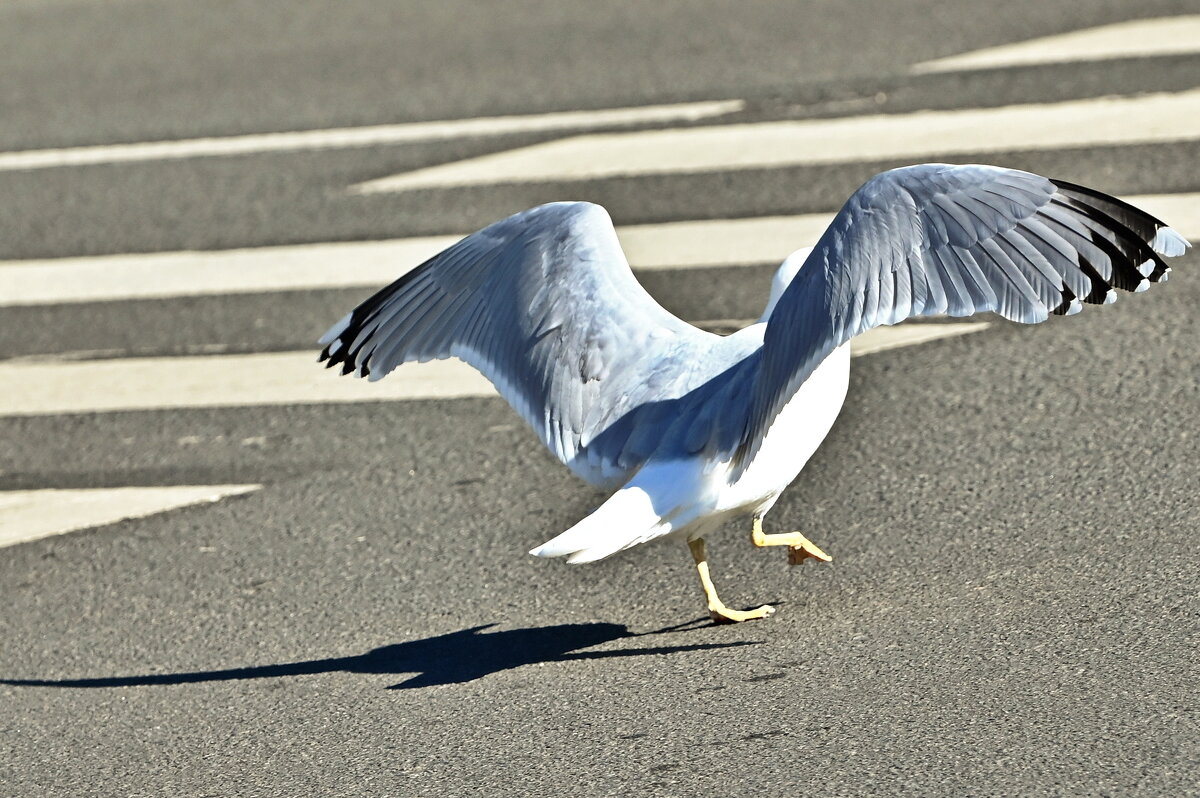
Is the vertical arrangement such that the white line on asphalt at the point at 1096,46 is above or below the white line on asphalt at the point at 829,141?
above

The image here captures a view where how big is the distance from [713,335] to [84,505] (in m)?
2.13

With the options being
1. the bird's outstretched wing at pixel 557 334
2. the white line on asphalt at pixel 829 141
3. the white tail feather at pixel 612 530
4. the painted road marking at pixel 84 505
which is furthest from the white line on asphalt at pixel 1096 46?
the white tail feather at pixel 612 530

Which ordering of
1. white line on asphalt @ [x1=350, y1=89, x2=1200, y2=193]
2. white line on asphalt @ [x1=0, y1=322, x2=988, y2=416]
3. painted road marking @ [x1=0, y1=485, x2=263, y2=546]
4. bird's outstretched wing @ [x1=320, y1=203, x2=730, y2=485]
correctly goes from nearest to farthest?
bird's outstretched wing @ [x1=320, y1=203, x2=730, y2=485] → painted road marking @ [x1=0, y1=485, x2=263, y2=546] → white line on asphalt @ [x1=0, y1=322, x2=988, y2=416] → white line on asphalt @ [x1=350, y1=89, x2=1200, y2=193]

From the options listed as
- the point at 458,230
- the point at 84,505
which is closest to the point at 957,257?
the point at 84,505

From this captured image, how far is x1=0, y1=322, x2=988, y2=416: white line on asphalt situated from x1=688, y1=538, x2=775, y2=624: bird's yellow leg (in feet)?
5.60

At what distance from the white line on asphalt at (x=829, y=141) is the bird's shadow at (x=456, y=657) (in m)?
3.23

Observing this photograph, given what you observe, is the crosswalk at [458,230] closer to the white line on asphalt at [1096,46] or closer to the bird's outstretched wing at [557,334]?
the white line on asphalt at [1096,46]

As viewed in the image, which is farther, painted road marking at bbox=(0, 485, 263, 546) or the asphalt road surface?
painted road marking at bbox=(0, 485, 263, 546)

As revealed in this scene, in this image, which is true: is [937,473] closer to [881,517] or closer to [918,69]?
[881,517]

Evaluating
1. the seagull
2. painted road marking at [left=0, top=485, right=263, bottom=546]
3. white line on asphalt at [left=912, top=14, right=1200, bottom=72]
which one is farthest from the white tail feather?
white line on asphalt at [left=912, top=14, right=1200, bottom=72]

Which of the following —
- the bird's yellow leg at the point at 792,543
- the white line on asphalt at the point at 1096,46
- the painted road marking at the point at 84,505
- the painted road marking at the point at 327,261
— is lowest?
the painted road marking at the point at 84,505

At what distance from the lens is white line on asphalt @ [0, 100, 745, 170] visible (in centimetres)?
776

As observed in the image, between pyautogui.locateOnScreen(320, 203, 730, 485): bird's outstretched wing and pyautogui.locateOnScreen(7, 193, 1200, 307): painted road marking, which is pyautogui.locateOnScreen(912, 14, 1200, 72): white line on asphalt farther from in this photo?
pyautogui.locateOnScreen(320, 203, 730, 485): bird's outstretched wing

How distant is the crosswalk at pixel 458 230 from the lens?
578cm
